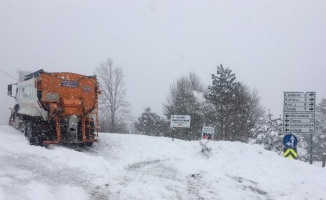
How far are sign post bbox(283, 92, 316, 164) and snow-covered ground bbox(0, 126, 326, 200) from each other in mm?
1500

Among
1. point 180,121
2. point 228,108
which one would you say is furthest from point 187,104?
point 180,121

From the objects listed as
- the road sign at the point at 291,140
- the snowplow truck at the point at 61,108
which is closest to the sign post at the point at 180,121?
the snowplow truck at the point at 61,108

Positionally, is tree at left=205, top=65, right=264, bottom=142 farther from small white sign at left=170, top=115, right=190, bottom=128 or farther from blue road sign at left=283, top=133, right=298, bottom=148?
blue road sign at left=283, top=133, right=298, bottom=148

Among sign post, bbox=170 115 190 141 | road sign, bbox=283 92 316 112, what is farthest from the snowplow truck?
road sign, bbox=283 92 316 112

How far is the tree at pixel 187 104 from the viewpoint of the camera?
160 feet

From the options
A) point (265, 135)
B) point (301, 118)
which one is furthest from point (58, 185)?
point (265, 135)

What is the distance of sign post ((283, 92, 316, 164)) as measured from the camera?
49.7 ft

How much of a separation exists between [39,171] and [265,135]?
17416 mm

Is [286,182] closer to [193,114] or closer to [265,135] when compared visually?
[265,135]

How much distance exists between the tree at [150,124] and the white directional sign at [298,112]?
37164 millimetres

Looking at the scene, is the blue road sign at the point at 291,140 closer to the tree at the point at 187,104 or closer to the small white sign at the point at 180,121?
the small white sign at the point at 180,121

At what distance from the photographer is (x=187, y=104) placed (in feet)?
166

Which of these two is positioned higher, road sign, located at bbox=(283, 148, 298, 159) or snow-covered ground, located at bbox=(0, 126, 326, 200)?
road sign, located at bbox=(283, 148, 298, 159)

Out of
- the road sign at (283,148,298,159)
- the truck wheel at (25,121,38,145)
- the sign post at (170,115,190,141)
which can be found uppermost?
the sign post at (170,115,190,141)
